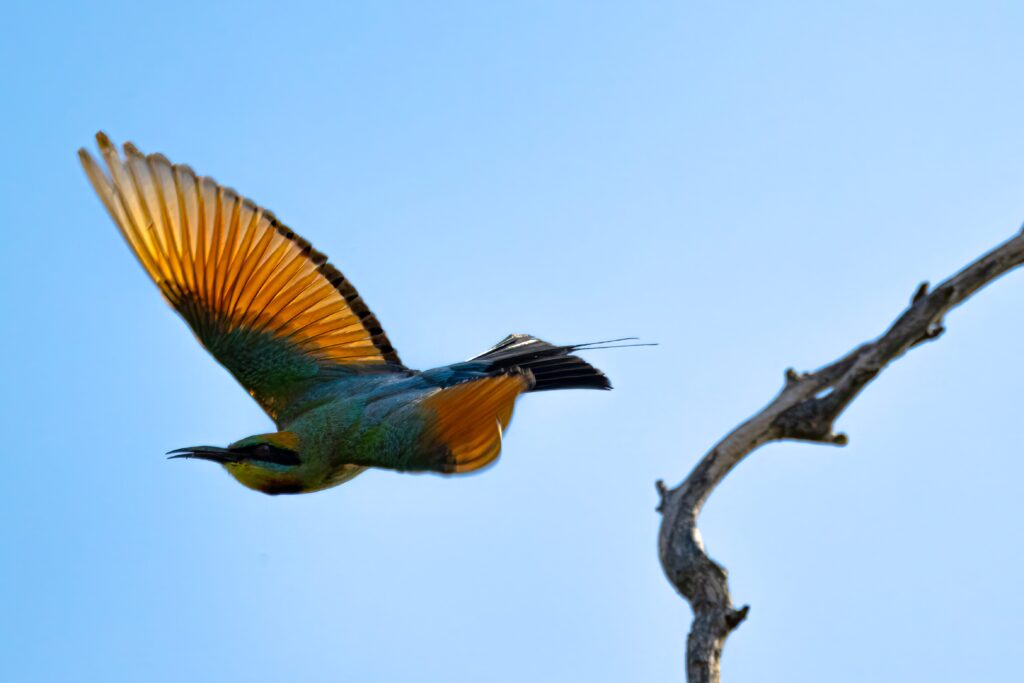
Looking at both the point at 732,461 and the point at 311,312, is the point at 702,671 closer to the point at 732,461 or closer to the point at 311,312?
the point at 732,461

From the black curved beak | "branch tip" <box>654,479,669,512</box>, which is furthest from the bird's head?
"branch tip" <box>654,479,669,512</box>

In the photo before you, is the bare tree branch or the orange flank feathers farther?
the orange flank feathers

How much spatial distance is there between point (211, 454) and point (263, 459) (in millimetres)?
279

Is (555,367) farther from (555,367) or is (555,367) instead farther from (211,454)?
(211,454)

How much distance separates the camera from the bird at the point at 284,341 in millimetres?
6508

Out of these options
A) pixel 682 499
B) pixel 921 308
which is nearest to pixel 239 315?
pixel 682 499

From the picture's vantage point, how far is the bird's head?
6.48 meters

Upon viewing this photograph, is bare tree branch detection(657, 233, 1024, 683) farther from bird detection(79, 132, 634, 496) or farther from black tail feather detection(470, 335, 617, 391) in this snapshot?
black tail feather detection(470, 335, 617, 391)

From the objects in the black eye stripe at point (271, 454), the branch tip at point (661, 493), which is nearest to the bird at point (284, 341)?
the black eye stripe at point (271, 454)

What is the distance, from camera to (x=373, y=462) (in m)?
6.50

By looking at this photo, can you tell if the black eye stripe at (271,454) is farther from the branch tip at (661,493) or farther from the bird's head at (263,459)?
the branch tip at (661,493)

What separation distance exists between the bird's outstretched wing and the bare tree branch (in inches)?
123

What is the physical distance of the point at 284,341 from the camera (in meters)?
7.26

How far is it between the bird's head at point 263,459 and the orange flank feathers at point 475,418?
0.84 meters
